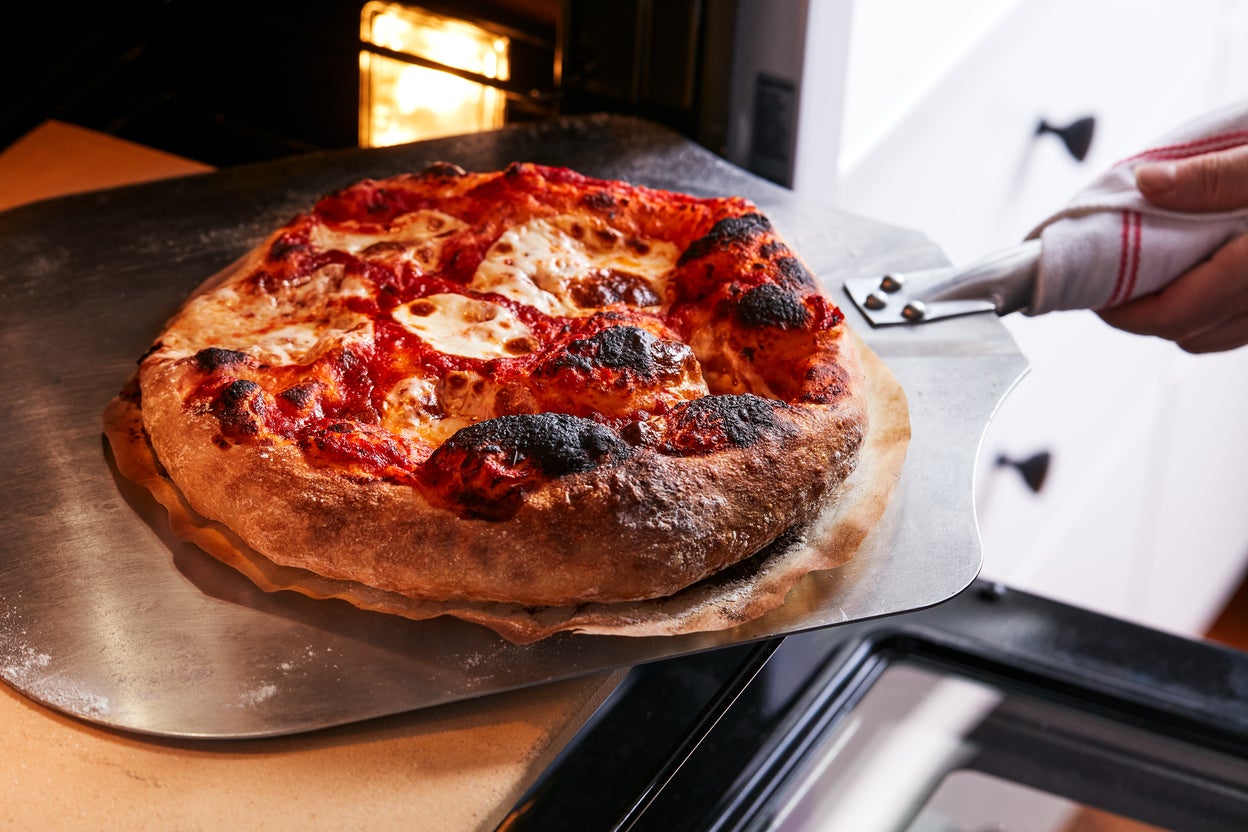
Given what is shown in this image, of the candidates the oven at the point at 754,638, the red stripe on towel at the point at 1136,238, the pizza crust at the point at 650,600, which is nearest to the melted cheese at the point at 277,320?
the pizza crust at the point at 650,600

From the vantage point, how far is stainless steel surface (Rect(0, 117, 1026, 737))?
100cm

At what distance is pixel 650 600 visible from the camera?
42.2 inches

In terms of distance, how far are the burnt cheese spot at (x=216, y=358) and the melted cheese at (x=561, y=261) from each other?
29 cm

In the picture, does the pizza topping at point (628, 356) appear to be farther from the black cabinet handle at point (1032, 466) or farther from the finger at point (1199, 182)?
the black cabinet handle at point (1032, 466)

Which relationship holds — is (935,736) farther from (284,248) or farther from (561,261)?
(284,248)

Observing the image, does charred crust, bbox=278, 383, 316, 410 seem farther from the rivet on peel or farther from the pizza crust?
the rivet on peel

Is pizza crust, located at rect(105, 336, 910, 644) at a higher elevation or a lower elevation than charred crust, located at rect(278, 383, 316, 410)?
lower

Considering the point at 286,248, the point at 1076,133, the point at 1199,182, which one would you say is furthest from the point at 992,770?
the point at 1076,133

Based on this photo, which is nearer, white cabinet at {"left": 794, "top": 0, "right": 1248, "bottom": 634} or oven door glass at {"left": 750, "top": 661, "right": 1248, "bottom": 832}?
oven door glass at {"left": 750, "top": 661, "right": 1248, "bottom": 832}

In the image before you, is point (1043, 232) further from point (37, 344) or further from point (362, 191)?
point (37, 344)

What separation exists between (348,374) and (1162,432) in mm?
2455

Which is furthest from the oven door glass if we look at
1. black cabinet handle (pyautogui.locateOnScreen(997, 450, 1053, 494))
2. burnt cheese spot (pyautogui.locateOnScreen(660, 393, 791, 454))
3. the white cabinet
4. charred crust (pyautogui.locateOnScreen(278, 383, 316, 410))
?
black cabinet handle (pyautogui.locateOnScreen(997, 450, 1053, 494))

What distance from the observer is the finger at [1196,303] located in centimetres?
149

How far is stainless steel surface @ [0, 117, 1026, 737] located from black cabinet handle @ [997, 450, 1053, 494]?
36.0 inches
